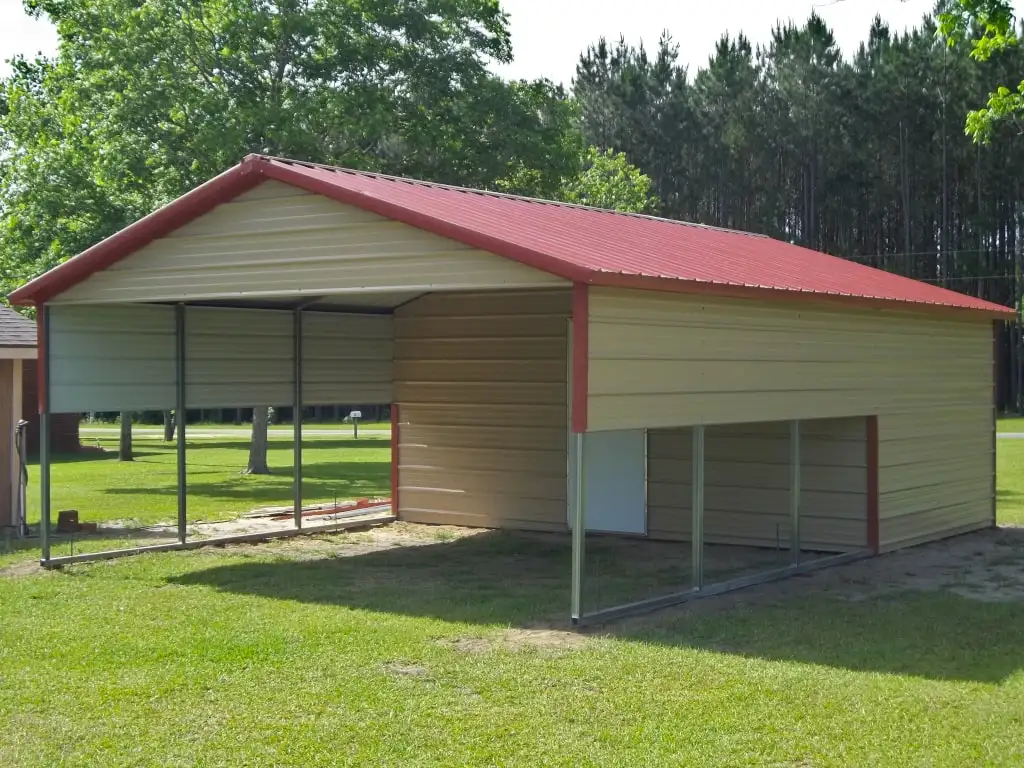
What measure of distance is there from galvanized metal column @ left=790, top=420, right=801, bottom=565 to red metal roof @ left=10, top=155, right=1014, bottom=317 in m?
1.32

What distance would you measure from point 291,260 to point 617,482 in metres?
5.20

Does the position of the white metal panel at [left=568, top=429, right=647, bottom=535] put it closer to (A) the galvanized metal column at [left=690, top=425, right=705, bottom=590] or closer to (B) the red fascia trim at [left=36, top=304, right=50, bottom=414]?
(A) the galvanized metal column at [left=690, top=425, right=705, bottom=590]

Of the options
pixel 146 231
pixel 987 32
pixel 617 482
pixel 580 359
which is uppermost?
pixel 987 32

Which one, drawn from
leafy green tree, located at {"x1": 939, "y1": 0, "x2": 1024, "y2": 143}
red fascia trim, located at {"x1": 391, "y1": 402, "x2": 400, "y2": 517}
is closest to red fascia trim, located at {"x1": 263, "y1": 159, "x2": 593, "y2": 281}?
red fascia trim, located at {"x1": 391, "y1": 402, "x2": 400, "y2": 517}

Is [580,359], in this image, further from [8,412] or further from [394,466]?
[8,412]

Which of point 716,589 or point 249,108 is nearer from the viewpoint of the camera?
point 716,589

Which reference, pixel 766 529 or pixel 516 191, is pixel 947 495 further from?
pixel 516 191

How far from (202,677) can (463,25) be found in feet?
67.6

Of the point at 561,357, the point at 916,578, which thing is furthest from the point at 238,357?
the point at 916,578

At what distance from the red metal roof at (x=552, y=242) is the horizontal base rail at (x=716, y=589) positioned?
8.10ft

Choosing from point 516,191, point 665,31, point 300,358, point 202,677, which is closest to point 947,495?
point 300,358

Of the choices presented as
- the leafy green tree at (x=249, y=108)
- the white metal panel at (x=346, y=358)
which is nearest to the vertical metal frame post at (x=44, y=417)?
the white metal panel at (x=346, y=358)

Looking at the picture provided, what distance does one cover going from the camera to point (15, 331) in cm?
1648

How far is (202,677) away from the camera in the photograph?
7.86 metres
